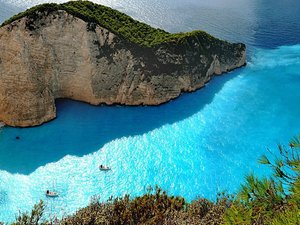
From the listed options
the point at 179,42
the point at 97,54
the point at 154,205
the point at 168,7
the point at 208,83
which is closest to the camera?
the point at 154,205

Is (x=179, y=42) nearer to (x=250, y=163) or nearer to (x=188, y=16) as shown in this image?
(x=250, y=163)

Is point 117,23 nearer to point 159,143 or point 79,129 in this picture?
point 79,129

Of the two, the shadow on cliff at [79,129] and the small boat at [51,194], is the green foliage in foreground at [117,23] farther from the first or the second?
the small boat at [51,194]

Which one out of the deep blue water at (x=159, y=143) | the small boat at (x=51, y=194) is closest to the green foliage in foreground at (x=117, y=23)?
the deep blue water at (x=159, y=143)

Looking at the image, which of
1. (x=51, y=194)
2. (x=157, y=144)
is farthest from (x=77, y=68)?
(x=51, y=194)

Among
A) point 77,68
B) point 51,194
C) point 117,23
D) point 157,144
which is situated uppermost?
point 117,23

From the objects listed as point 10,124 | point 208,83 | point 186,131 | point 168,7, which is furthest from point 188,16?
point 10,124
